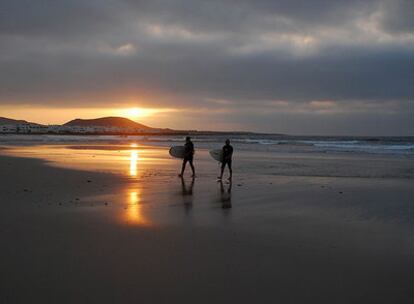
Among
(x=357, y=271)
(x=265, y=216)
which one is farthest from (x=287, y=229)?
(x=357, y=271)

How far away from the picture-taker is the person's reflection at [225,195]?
1173 cm

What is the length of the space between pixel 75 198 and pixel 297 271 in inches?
312

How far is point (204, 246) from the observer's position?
295 inches

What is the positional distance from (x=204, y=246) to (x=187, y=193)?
6.53 meters

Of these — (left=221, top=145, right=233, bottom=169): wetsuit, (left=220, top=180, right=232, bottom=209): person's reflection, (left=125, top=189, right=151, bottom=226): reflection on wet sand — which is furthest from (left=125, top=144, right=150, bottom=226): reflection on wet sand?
(left=221, top=145, right=233, bottom=169): wetsuit

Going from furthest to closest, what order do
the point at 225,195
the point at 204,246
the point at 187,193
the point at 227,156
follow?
1. the point at 227,156
2. the point at 187,193
3. the point at 225,195
4. the point at 204,246

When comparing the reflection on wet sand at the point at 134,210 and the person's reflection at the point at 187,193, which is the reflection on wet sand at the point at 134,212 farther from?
the person's reflection at the point at 187,193

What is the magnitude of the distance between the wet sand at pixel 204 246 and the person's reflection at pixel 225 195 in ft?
0.28

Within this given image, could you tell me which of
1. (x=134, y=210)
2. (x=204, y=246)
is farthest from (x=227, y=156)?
(x=204, y=246)

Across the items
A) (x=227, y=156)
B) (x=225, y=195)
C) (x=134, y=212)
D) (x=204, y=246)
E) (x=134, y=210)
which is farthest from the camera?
(x=227, y=156)

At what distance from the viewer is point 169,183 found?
Answer: 657 inches

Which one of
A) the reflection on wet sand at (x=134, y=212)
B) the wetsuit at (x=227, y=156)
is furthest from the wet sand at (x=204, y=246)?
the wetsuit at (x=227, y=156)

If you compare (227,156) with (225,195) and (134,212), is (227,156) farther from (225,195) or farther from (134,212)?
(134,212)

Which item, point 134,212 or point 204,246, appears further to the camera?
point 134,212
